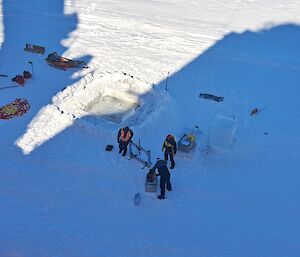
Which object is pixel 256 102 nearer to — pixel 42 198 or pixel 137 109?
pixel 137 109

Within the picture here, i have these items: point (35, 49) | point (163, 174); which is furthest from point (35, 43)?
point (163, 174)

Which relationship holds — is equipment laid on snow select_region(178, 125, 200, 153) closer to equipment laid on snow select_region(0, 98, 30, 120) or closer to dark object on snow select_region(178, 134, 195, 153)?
dark object on snow select_region(178, 134, 195, 153)

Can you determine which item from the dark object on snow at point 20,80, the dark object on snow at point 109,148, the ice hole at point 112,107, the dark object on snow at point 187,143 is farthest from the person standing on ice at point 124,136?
the dark object on snow at point 20,80

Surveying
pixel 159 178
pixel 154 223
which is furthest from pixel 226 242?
pixel 159 178

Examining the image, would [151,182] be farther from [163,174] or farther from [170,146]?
[170,146]

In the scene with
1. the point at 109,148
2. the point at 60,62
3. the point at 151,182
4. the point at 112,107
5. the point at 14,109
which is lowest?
the point at 151,182

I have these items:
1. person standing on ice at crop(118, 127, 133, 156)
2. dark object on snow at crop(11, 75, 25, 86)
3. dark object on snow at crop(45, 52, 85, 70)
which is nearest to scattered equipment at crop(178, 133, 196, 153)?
person standing on ice at crop(118, 127, 133, 156)

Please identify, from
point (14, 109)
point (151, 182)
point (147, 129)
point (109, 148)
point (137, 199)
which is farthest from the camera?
point (14, 109)
